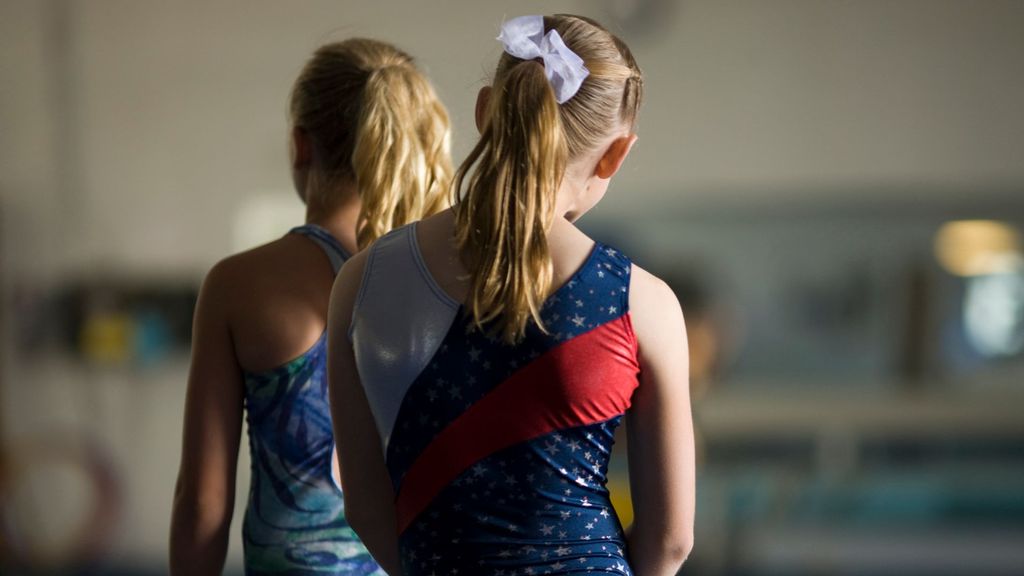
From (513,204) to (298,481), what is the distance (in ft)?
1.64

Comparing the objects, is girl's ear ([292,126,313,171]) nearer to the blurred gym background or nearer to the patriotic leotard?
the patriotic leotard

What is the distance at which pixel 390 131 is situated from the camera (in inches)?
51.0

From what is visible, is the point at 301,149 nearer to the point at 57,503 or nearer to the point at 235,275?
the point at 235,275

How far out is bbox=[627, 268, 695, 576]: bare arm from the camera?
0.99 m

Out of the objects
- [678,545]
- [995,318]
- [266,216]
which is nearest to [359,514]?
Answer: [678,545]

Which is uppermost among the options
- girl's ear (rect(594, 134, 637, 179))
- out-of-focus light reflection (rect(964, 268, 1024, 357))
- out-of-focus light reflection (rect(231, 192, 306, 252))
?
girl's ear (rect(594, 134, 637, 179))

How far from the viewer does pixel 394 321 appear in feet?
3.27

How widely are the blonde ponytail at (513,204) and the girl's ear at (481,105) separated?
4 centimetres

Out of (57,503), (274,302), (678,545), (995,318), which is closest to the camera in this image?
(678,545)

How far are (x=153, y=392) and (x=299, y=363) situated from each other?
12.7 feet

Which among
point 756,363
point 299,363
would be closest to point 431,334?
point 299,363

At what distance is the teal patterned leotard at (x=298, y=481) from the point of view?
1.27 metres

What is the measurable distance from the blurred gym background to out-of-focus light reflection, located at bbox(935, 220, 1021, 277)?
0.04 ft

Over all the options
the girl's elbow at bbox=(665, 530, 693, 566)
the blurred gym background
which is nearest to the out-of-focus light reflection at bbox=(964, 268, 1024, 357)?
the blurred gym background
